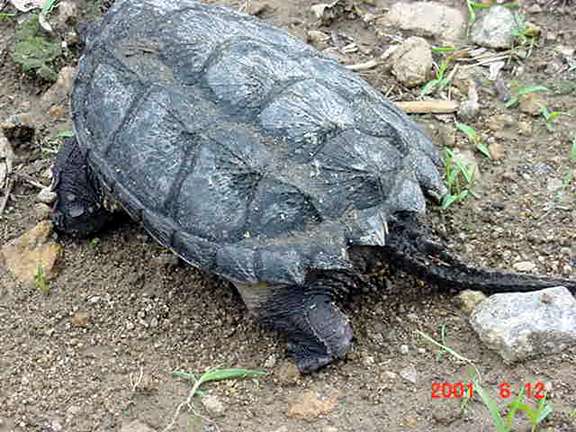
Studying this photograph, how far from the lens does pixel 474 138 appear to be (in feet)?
12.9

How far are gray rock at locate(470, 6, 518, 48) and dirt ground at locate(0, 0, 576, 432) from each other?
0.52 meters

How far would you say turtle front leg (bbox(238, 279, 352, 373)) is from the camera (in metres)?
3.05

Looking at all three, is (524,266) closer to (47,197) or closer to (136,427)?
(136,427)

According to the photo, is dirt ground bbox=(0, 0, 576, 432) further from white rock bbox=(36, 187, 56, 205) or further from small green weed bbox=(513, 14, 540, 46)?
small green weed bbox=(513, 14, 540, 46)

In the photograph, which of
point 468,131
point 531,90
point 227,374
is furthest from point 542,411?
point 531,90

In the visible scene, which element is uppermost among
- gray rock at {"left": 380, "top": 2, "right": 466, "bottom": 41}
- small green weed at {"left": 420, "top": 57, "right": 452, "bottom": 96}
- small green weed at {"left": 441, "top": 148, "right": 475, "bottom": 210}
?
gray rock at {"left": 380, "top": 2, "right": 466, "bottom": 41}

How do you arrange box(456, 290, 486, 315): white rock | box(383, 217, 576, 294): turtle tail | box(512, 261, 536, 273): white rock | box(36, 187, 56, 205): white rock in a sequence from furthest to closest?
box(36, 187, 56, 205): white rock → box(512, 261, 536, 273): white rock → box(456, 290, 486, 315): white rock → box(383, 217, 576, 294): turtle tail

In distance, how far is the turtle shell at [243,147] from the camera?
2973 millimetres

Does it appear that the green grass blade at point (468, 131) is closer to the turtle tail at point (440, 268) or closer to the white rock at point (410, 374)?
the turtle tail at point (440, 268)

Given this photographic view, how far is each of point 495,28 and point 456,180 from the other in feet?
3.85

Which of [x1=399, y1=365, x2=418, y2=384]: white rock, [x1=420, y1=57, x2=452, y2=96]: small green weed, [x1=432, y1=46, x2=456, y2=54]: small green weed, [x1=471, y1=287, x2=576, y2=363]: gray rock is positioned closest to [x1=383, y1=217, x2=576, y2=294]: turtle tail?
[x1=471, y1=287, x2=576, y2=363]: gray rock

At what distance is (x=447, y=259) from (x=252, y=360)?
2.68 feet

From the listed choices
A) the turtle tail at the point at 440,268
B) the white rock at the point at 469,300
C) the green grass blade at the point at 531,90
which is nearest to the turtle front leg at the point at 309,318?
the turtle tail at the point at 440,268

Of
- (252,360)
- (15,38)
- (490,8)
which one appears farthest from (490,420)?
(15,38)
